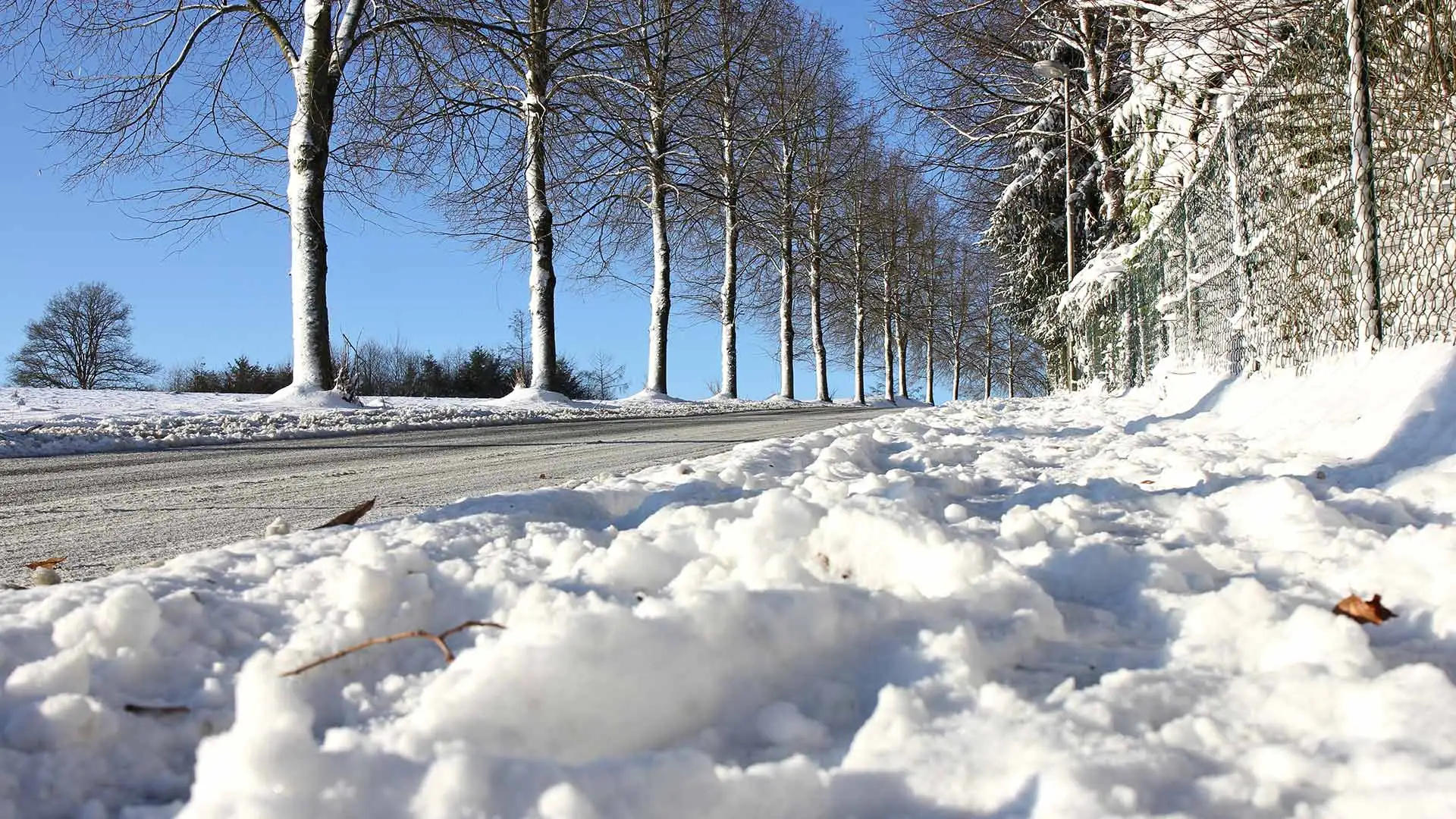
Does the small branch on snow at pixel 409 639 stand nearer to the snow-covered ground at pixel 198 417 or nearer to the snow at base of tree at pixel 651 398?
the snow-covered ground at pixel 198 417

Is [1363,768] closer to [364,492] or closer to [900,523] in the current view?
[900,523]

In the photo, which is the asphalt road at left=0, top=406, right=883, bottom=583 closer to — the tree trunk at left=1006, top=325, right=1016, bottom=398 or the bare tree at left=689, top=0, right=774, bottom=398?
the bare tree at left=689, top=0, right=774, bottom=398

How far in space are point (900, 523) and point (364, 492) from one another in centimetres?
281

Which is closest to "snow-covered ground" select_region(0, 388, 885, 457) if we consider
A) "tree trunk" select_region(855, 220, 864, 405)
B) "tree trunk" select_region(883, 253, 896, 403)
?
"tree trunk" select_region(855, 220, 864, 405)

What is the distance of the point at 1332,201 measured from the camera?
15.1 ft

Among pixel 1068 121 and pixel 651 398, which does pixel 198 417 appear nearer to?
pixel 651 398

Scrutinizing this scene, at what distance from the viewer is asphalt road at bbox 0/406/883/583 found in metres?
2.72

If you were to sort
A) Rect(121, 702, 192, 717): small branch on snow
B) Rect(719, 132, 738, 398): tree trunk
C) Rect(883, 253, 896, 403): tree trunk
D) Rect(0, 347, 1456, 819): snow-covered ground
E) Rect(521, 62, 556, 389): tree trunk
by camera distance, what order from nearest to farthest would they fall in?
Rect(0, 347, 1456, 819): snow-covered ground
Rect(121, 702, 192, 717): small branch on snow
Rect(521, 62, 556, 389): tree trunk
Rect(719, 132, 738, 398): tree trunk
Rect(883, 253, 896, 403): tree trunk

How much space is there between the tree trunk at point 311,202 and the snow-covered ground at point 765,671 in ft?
32.8

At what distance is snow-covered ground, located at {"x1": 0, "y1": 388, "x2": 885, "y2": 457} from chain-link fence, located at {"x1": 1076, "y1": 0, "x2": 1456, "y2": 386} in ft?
25.3

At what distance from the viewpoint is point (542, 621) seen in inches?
52.9

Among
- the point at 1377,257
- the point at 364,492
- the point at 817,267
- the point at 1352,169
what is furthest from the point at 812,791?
the point at 817,267

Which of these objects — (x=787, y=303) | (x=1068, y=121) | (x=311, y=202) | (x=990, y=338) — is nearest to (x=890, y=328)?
(x=787, y=303)

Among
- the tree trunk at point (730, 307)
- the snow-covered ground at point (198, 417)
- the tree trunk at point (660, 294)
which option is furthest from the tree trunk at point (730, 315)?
the snow-covered ground at point (198, 417)
